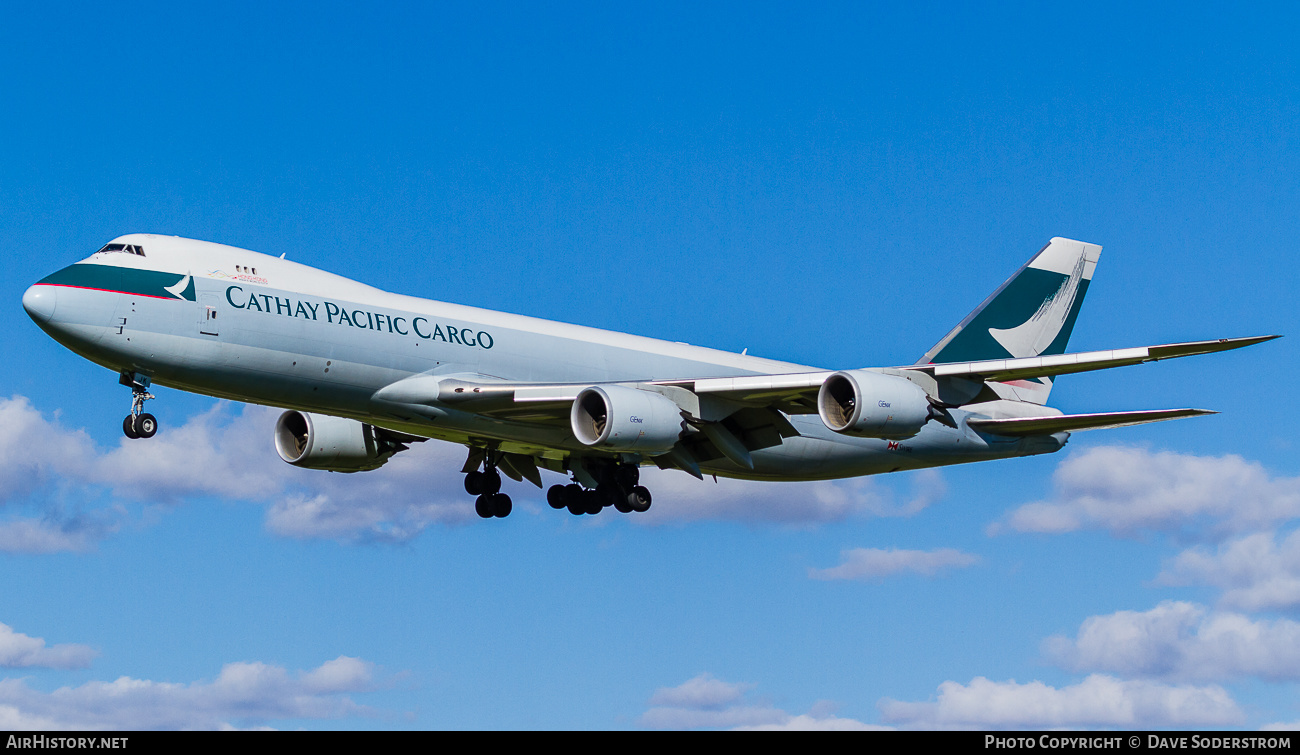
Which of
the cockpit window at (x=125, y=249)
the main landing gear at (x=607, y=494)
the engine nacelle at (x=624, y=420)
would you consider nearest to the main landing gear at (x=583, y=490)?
the main landing gear at (x=607, y=494)

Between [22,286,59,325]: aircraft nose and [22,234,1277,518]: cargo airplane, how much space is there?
0.04 meters

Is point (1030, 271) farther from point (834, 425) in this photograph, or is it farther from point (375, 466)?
point (375, 466)

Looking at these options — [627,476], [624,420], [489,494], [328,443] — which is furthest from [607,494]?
[328,443]

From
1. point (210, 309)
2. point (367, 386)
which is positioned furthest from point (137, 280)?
point (367, 386)

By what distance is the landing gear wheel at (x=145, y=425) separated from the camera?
93.5 feet

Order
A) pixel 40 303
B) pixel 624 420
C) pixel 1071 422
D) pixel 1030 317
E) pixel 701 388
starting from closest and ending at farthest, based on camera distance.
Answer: pixel 40 303 → pixel 624 420 → pixel 701 388 → pixel 1071 422 → pixel 1030 317

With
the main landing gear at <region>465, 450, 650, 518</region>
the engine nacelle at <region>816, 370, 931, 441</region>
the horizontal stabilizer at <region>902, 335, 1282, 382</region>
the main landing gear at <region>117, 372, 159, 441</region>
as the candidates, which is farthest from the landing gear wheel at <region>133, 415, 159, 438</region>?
the horizontal stabilizer at <region>902, 335, 1282, 382</region>

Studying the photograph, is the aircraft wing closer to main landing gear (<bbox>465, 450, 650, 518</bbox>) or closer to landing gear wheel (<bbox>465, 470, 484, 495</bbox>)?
main landing gear (<bbox>465, 450, 650, 518</bbox>)

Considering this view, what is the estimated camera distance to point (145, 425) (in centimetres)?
2859

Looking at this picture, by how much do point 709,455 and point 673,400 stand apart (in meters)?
2.83

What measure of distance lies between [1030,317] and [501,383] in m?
18.5

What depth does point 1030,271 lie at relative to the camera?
141 ft

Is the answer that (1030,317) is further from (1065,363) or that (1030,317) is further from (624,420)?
(624,420)

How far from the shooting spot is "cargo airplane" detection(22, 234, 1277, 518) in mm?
29109
